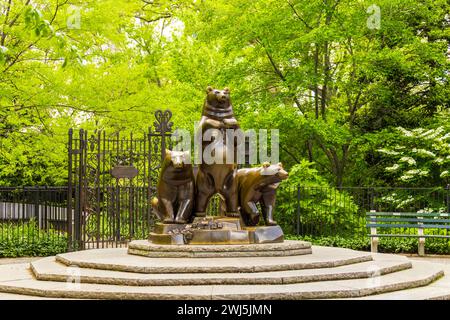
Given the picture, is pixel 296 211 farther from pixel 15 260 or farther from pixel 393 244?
pixel 15 260

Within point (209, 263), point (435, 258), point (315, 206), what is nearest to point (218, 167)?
point (209, 263)

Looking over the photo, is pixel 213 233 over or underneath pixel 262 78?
underneath

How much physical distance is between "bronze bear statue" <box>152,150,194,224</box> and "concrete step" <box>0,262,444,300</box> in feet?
8.38

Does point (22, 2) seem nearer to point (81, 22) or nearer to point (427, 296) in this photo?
point (81, 22)

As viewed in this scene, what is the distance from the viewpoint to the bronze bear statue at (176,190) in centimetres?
1086

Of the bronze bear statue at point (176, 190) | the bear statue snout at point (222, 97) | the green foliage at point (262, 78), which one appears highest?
the green foliage at point (262, 78)

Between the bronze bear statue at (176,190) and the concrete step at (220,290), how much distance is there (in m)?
2.55

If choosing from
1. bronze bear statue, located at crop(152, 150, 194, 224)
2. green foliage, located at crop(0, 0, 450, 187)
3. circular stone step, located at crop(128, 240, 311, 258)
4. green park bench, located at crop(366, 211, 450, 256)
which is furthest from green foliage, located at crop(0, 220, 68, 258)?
green park bench, located at crop(366, 211, 450, 256)

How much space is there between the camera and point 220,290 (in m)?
8.00

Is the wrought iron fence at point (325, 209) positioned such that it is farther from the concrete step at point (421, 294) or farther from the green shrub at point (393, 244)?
the concrete step at point (421, 294)

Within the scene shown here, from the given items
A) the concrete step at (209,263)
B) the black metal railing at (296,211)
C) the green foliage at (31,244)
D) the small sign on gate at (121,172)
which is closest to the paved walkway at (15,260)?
the green foliage at (31,244)

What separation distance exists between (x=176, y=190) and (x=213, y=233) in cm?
106

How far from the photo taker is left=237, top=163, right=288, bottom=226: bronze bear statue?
10953mm

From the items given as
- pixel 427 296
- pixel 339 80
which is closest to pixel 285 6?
pixel 339 80
